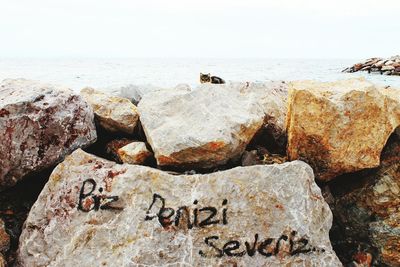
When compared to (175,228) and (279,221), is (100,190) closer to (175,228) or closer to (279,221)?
(175,228)

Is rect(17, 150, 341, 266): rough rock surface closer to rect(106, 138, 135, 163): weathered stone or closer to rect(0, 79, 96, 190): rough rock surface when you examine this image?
rect(0, 79, 96, 190): rough rock surface

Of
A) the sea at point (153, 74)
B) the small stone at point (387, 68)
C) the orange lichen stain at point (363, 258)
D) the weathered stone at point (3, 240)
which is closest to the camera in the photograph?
the weathered stone at point (3, 240)

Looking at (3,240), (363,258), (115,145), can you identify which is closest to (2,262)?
(3,240)

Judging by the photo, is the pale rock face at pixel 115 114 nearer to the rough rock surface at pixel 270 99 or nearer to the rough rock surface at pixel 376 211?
the rough rock surface at pixel 270 99

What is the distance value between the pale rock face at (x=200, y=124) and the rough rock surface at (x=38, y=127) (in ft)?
2.78

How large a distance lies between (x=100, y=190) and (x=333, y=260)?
2.53 m

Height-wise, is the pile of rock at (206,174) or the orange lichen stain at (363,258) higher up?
the pile of rock at (206,174)

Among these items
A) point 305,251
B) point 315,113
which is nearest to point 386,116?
point 315,113

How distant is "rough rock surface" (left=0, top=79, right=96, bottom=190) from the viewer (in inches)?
195

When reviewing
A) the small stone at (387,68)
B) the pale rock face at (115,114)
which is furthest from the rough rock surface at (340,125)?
Result: the small stone at (387,68)

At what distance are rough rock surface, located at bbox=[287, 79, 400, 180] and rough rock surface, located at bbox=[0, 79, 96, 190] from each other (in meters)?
2.66

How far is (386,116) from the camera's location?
5.14 metres

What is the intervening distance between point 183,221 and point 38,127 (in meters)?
2.08

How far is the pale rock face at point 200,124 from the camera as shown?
16.3 feet
